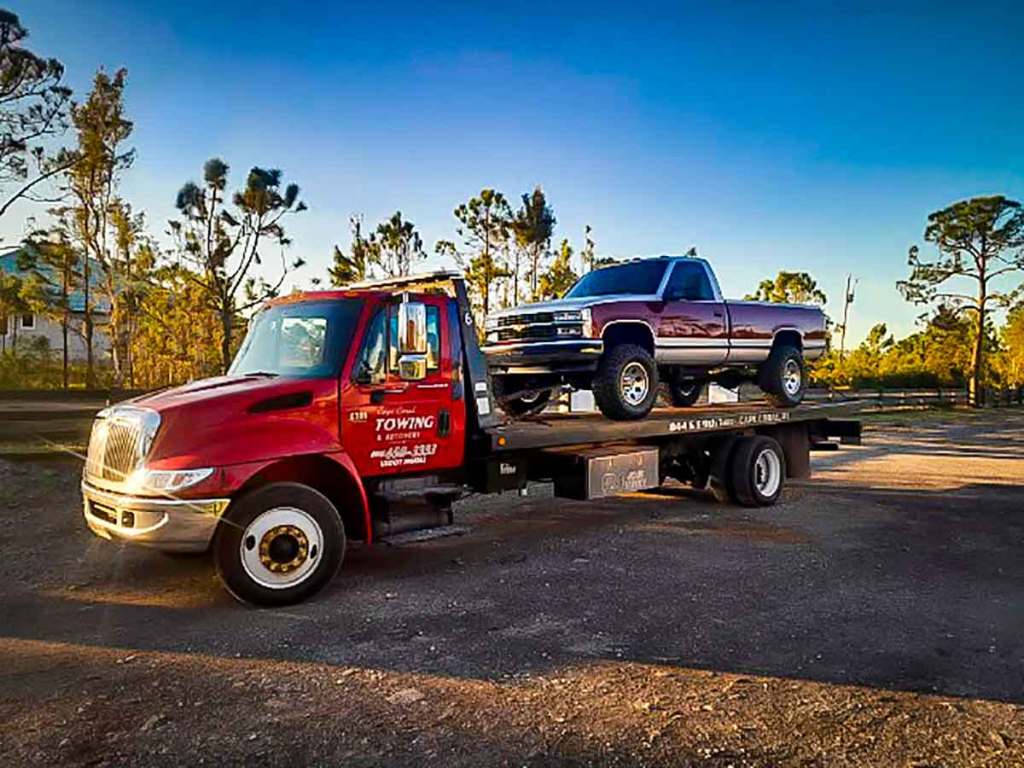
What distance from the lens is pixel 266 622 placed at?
536 cm

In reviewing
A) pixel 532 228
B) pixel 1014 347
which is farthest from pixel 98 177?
pixel 1014 347

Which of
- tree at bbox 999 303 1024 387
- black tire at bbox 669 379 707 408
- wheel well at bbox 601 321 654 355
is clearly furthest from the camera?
tree at bbox 999 303 1024 387

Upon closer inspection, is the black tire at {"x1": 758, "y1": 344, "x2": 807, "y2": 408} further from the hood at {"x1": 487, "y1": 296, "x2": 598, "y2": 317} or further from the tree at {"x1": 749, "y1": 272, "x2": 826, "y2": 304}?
the tree at {"x1": 749, "y1": 272, "x2": 826, "y2": 304}

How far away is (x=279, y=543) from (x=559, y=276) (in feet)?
77.0

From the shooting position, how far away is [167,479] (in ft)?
17.5

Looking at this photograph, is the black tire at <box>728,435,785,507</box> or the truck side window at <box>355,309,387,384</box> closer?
the truck side window at <box>355,309,387,384</box>

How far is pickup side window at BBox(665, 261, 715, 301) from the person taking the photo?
9.12m

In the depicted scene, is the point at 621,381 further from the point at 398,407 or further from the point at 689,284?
the point at 398,407

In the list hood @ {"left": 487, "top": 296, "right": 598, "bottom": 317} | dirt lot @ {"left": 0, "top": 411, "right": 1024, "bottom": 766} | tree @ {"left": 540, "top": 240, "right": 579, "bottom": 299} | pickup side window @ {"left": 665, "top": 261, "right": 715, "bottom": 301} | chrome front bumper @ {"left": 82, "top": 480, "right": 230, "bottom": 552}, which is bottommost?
dirt lot @ {"left": 0, "top": 411, "right": 1024, "bottom": 766}

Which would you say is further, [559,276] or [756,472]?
[559,276]

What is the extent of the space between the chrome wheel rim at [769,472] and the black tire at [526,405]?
2942 mm

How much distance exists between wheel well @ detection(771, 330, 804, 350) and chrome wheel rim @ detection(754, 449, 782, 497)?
150cm

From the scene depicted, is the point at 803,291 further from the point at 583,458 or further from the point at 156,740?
the point at 156,740

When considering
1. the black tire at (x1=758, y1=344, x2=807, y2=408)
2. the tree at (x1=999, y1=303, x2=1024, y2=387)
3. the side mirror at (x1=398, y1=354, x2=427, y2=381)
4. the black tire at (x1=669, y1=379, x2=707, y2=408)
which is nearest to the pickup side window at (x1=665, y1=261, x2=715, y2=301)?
the black tire at (x1=758, y1=344, x2=807, y2=408)
